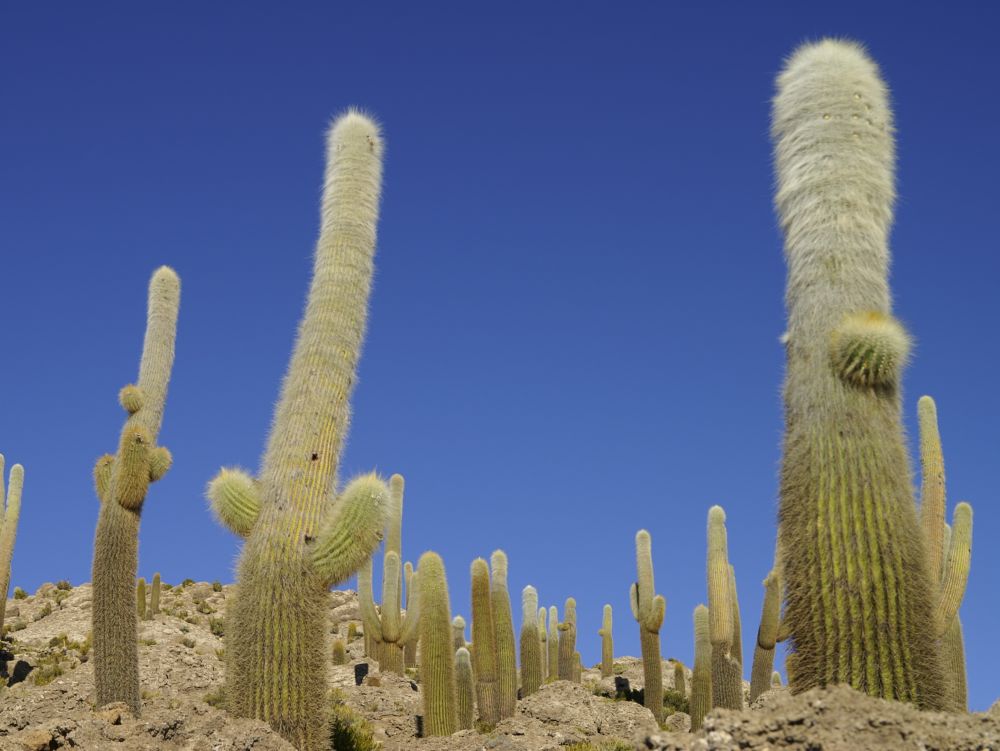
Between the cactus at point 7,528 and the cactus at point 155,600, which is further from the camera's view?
the cactus at point 155,600

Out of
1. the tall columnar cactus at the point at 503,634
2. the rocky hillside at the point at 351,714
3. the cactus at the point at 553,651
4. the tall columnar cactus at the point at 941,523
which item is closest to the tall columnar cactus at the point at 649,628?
the rocky hillside at the point at 351,714

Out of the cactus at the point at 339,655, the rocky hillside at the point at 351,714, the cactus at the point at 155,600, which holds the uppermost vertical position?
the cactus at the point at 155,600

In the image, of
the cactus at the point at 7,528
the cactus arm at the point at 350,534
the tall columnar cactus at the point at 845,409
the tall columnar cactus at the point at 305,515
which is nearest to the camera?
the tall columnar cactus at the point at 845,409

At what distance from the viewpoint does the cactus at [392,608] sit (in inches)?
782

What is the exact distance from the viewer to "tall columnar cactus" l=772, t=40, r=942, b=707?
654 cm

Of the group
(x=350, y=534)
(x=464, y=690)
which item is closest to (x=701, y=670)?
(x=464, y=690)

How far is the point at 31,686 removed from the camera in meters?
18.9

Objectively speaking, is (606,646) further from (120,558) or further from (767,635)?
(120,558)

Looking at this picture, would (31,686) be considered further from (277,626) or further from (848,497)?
(848,497)

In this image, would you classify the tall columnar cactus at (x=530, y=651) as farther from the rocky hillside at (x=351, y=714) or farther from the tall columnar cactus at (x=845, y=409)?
the tall columnar cactus at (x=845, y=409)

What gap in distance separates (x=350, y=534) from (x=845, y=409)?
4505mm

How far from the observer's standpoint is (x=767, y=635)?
17.9 meters

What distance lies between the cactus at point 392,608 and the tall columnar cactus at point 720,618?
19.0ft

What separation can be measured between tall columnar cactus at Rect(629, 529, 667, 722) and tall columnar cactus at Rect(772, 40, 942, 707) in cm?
1220
